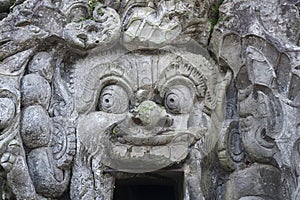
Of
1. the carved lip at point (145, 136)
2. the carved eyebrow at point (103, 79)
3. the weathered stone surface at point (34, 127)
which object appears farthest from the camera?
the carved eyebrow at point (103, 79)

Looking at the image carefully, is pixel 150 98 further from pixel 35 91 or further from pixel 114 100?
pixel 35 91

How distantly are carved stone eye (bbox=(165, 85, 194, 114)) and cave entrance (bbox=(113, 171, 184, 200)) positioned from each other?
0.34 metres

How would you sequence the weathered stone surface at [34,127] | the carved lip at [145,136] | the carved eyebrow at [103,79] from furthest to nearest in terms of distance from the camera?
1. the carved eyebrow at [103,79]
2. the carved lip at [145,136]
3. the weathered stone surface at [34,127]

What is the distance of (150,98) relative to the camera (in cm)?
443

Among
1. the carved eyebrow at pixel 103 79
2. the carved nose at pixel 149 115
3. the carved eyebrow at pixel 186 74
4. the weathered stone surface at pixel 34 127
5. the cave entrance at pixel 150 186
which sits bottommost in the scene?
the cave entrance at pixel 150 186

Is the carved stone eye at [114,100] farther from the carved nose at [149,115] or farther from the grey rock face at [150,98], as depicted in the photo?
the carved nose at [149,115]

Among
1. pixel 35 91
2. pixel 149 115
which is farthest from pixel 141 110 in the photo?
pixel 35 91

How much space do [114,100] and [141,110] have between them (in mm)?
191

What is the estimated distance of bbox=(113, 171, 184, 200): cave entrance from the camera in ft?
14.6

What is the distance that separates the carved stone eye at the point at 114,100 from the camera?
4367 millimetres

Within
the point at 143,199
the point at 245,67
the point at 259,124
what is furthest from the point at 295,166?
the point at 143,199

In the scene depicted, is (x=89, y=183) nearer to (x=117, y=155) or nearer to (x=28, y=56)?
(x=117, y=155)

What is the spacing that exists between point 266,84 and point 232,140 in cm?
37

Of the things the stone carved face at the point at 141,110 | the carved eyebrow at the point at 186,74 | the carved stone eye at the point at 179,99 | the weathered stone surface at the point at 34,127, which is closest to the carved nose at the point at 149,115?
the stone carved face at the point at 141,110
